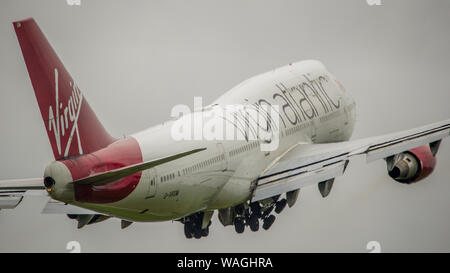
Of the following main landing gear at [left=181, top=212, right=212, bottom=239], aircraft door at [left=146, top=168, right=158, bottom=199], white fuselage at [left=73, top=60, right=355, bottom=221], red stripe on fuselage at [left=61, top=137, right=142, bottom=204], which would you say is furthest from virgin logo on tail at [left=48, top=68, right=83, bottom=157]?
main landing gear at [left=181, top=212, right=212, bottom=239]

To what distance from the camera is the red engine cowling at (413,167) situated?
39.7m

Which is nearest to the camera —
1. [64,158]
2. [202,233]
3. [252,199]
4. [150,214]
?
[64,158]

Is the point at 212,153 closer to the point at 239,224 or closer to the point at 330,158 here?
the point at 330,158

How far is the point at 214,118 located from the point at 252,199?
122 inches

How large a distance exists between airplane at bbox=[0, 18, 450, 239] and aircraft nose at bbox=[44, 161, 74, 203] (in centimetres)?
3

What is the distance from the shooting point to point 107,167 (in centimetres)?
3072

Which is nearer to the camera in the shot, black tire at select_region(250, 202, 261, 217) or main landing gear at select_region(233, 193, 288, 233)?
main landing gear at select_region(233, 193, 288, 233)

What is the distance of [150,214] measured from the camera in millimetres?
34062

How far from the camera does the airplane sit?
29.7m

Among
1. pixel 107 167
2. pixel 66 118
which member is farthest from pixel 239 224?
pixel 66 118

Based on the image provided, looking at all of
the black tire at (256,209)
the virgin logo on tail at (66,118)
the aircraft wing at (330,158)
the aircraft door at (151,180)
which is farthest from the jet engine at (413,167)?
the virgin logo on tail at (66,118)

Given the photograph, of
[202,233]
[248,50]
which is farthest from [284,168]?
[248,50]

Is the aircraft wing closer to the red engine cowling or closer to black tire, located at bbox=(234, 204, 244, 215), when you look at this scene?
the red engine cowling

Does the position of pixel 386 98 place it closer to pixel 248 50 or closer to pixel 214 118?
pixel 248 50
